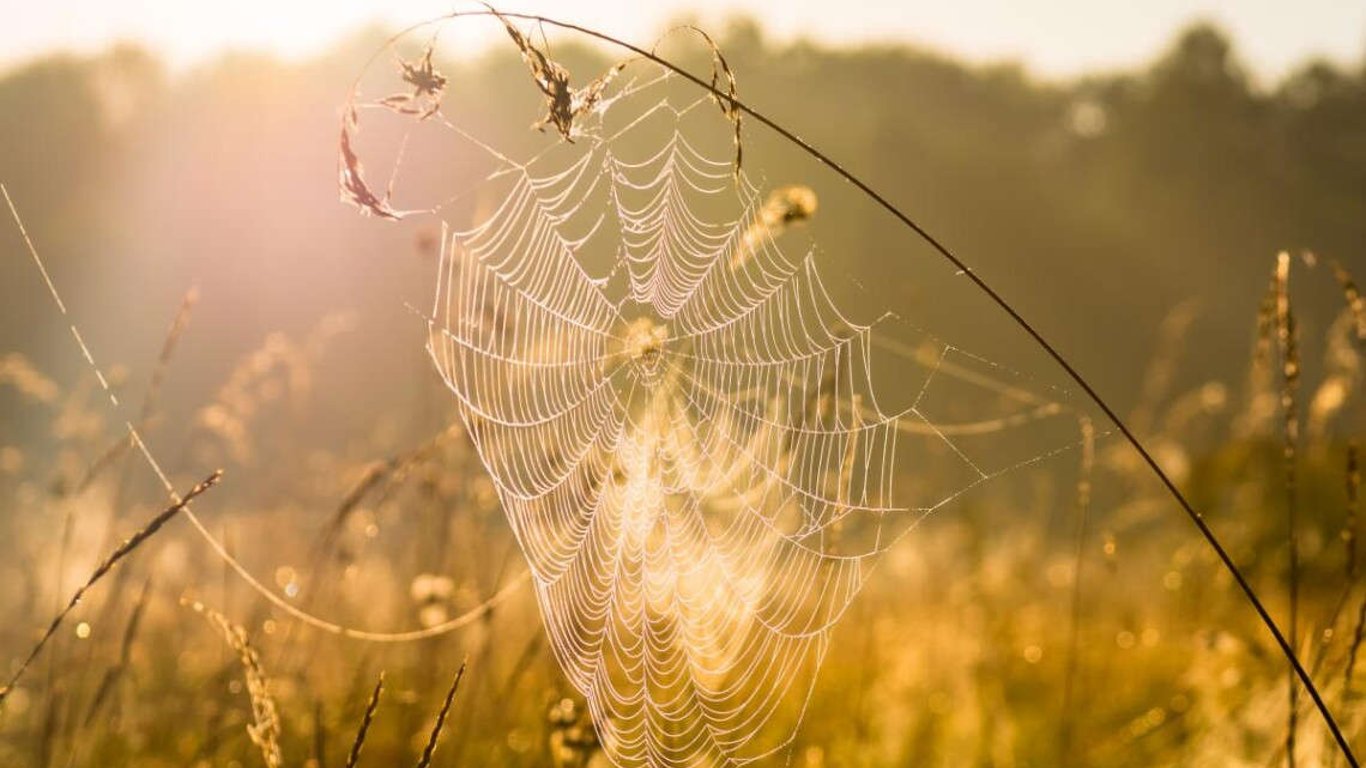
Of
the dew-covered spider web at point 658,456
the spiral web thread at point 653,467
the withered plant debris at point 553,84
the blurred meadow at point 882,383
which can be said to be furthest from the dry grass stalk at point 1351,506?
the withered plant debris at point 553,84

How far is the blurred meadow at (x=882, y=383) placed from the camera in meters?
2.67

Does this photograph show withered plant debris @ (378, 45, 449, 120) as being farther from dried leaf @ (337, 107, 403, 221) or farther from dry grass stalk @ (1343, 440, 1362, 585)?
dry grass stalk @ (1343, 440, 1362, 585)

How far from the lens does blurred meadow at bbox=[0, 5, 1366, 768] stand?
2.67 m

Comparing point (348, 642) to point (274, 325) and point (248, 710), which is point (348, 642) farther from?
point (274, 325)

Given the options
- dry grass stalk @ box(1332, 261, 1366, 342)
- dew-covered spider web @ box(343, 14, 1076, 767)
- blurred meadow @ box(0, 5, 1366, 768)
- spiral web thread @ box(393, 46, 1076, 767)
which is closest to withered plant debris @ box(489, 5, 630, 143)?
blurred meadow @ box(0, 5, 1366, 768)

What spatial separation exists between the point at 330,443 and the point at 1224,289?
24331mm

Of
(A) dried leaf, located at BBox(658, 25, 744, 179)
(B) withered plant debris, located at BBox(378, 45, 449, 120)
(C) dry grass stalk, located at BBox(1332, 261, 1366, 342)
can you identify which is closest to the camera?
(A) dried leaf, located at BBox(658, 25, 744, 179)

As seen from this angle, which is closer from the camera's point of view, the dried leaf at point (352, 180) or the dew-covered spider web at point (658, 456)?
the dried leaf at point (352, 180)

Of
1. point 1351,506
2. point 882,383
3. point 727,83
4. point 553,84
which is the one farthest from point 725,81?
point 882,383

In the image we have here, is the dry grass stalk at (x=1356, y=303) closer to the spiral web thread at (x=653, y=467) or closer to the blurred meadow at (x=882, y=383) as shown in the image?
the blurred meadow at (x=882, y=383)

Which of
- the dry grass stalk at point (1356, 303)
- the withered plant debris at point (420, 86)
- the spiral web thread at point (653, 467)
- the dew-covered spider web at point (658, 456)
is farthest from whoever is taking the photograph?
the spiral web thread at point (653, 467)

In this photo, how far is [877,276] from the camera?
24156 mm

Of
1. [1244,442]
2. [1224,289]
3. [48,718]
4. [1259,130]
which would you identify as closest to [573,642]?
[48,718]

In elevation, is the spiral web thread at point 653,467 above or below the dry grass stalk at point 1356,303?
below
